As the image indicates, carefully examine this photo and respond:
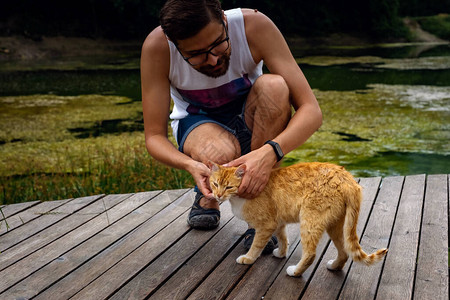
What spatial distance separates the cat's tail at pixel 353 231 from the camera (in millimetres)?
1527

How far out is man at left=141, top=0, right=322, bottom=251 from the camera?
1724 mm

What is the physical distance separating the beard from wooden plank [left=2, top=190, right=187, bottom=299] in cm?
78

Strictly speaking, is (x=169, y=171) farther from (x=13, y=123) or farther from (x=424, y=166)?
(x=13, y=123)

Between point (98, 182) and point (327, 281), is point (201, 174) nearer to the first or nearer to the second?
point (327, 281)

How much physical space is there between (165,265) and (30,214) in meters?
0.92

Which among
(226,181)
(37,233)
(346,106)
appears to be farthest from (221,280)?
(346,106)

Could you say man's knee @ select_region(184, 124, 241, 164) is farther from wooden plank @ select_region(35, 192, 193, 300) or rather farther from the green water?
the green water

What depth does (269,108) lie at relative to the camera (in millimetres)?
1878

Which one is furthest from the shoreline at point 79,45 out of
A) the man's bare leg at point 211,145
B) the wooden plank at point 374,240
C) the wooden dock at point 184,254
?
the wooden plank at point 374,240

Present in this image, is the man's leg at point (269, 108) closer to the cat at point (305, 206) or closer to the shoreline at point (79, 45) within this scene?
the cat at point (305, 206)

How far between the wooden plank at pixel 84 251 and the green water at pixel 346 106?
1.95m

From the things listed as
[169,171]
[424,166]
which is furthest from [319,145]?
[169,171]

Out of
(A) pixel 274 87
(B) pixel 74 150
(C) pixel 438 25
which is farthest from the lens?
(C) pixel 438 25

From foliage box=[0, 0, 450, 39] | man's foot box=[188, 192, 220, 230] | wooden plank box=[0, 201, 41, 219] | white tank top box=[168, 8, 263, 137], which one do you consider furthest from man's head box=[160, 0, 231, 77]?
foliage box=[0, 0, 450, 39]
